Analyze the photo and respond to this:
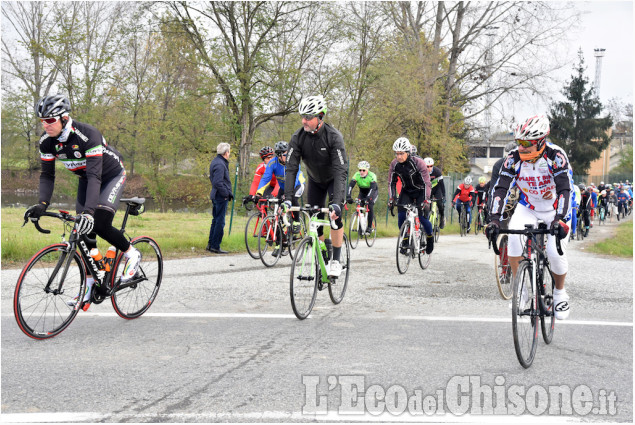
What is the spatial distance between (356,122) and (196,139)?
330 inches

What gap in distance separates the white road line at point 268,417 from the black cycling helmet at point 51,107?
8.52 ft

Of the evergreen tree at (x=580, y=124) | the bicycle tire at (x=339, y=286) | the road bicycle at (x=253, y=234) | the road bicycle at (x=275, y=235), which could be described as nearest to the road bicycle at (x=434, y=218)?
the road bicycle at (x=275, y=235)

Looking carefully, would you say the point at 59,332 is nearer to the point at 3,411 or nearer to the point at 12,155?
the point at 3,411

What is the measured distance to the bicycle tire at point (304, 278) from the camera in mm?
6379

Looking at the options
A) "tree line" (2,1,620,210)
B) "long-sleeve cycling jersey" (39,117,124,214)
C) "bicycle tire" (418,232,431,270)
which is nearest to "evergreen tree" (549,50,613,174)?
"tree line" (2,1,620,210)

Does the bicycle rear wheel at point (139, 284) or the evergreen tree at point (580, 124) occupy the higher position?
the evergreen tree at point (580, 124)

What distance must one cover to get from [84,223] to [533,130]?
3881 millimetres

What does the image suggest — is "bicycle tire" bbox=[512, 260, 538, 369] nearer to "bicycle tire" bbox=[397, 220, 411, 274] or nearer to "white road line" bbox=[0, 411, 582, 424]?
"white road line" bbox=[0, 411, 582, 424]

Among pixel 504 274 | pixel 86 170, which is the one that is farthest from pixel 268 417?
pixel 504 274

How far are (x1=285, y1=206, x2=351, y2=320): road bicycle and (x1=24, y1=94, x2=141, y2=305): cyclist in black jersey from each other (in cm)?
157

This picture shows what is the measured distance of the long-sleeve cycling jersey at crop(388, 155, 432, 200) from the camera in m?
10.6

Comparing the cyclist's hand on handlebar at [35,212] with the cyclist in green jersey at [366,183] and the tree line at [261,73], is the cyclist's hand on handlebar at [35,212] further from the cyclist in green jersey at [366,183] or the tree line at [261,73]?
the tree line at [261,73]

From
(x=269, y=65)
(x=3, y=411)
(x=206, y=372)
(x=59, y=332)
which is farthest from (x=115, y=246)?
(x=269, y=65)

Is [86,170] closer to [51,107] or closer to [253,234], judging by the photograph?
[51,107]
